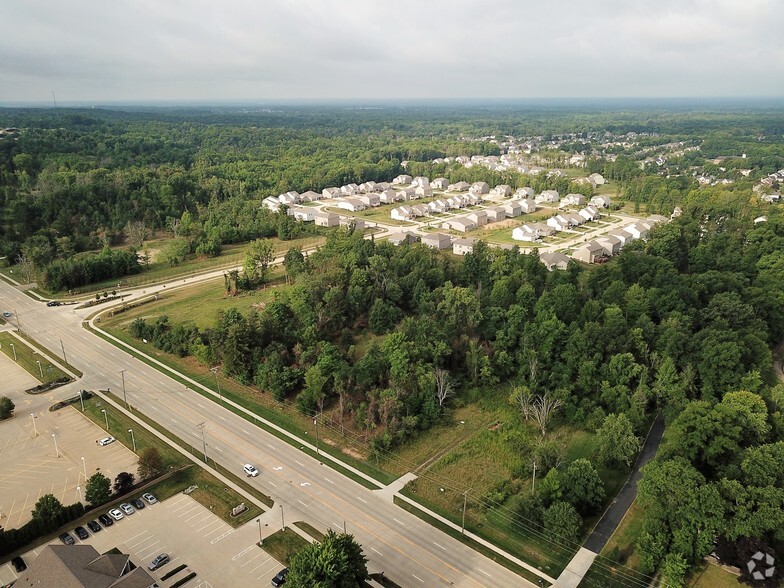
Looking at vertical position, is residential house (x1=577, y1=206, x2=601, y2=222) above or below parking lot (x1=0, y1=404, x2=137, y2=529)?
above

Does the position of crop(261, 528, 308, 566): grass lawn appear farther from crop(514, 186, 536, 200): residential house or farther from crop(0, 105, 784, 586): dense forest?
crop(514, 186, 536, 200): residential house

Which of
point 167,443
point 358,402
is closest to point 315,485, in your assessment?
point 358,402

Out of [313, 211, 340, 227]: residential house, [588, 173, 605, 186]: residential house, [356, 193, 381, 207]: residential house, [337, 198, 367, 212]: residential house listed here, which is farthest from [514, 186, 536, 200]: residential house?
[313, 211, 340, 227]: residential house

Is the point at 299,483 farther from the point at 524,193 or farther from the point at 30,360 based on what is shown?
the point at 524,193

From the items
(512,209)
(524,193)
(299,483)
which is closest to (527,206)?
(512,209)

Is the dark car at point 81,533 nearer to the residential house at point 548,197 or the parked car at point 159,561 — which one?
the parked car at point 159,561

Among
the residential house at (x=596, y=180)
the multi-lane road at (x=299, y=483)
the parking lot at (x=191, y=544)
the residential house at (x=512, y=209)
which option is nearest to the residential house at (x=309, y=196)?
the residential house at (x=512, y=209)
